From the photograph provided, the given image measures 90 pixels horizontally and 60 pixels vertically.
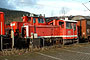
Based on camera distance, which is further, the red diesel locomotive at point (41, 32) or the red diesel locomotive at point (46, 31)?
the red diesel locomotive at point (46, 31)

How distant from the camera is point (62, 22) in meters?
13.2

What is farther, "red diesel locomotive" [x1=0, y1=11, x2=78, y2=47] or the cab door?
the cab door

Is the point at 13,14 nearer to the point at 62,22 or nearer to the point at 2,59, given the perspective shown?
the point at 62,22

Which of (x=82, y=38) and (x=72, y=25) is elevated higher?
(x=72, y=25)

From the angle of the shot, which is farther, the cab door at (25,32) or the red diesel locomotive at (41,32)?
the cab door at (25,32)

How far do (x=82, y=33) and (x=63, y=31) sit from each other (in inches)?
169

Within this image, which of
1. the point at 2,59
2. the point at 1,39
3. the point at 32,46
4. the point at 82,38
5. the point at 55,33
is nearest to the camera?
the point at 2,59

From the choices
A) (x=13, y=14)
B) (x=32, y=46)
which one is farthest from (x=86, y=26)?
(x=13, y=14)

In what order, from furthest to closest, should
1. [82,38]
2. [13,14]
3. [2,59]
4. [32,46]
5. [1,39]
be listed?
[13,14], [82,38], [32,46], [1,39], [2,59]

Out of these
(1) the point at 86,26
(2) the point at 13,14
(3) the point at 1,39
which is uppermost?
(2) the point at 13,14

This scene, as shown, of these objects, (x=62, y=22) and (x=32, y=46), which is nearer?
(x=32, y=46)

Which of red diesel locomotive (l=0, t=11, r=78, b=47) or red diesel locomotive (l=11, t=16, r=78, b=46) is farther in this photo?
red diesel locomotive (l=11, t=16, r=78, b=46)

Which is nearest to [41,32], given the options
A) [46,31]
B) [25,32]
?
[46,31]

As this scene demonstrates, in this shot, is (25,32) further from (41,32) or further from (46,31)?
(46,31)
